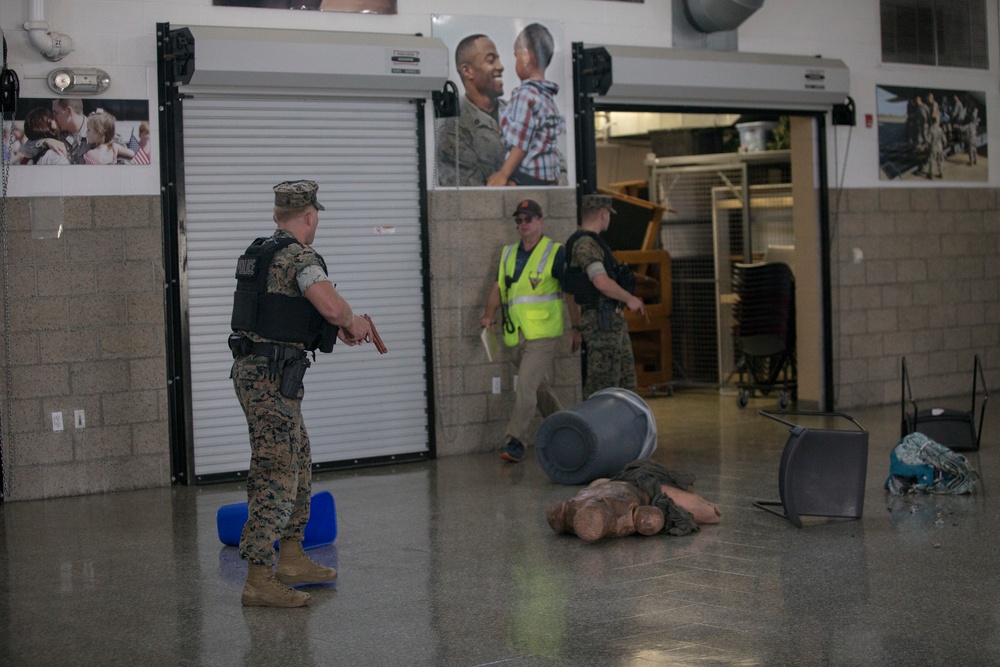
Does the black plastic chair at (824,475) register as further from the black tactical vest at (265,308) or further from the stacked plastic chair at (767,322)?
the stacked plastic chair at (767,322)

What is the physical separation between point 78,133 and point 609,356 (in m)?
3.81

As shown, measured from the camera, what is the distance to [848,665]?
4145 mm

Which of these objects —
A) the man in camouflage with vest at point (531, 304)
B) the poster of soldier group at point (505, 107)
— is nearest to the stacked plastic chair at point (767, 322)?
the poster of soldier group at point (505, 107)

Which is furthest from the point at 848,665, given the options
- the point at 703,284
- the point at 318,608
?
the point at 703,284

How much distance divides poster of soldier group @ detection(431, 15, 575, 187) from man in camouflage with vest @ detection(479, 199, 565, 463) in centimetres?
61

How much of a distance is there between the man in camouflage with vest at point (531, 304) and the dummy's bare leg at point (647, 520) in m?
2.41

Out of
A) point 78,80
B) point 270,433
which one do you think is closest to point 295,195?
point 270,433

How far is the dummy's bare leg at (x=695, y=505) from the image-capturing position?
6.35 meters

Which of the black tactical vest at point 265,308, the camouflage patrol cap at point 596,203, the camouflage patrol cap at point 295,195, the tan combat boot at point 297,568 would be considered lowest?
the tan combat boot at point 297,568

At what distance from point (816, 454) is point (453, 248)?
3546 mm

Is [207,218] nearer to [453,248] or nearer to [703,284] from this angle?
[453,248]

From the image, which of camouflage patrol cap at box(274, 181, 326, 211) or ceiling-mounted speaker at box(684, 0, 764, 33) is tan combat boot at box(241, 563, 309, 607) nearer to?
camouflage patrol cap at box(274, 181, 326, 211)

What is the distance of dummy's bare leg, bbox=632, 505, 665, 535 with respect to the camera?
614cm

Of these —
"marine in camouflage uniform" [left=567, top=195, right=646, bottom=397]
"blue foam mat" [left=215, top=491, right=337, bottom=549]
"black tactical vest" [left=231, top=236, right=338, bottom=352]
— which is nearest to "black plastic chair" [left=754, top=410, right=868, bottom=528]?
"marine in camouflage uniform" [left=567, top=195, right=646, bottom=397]
